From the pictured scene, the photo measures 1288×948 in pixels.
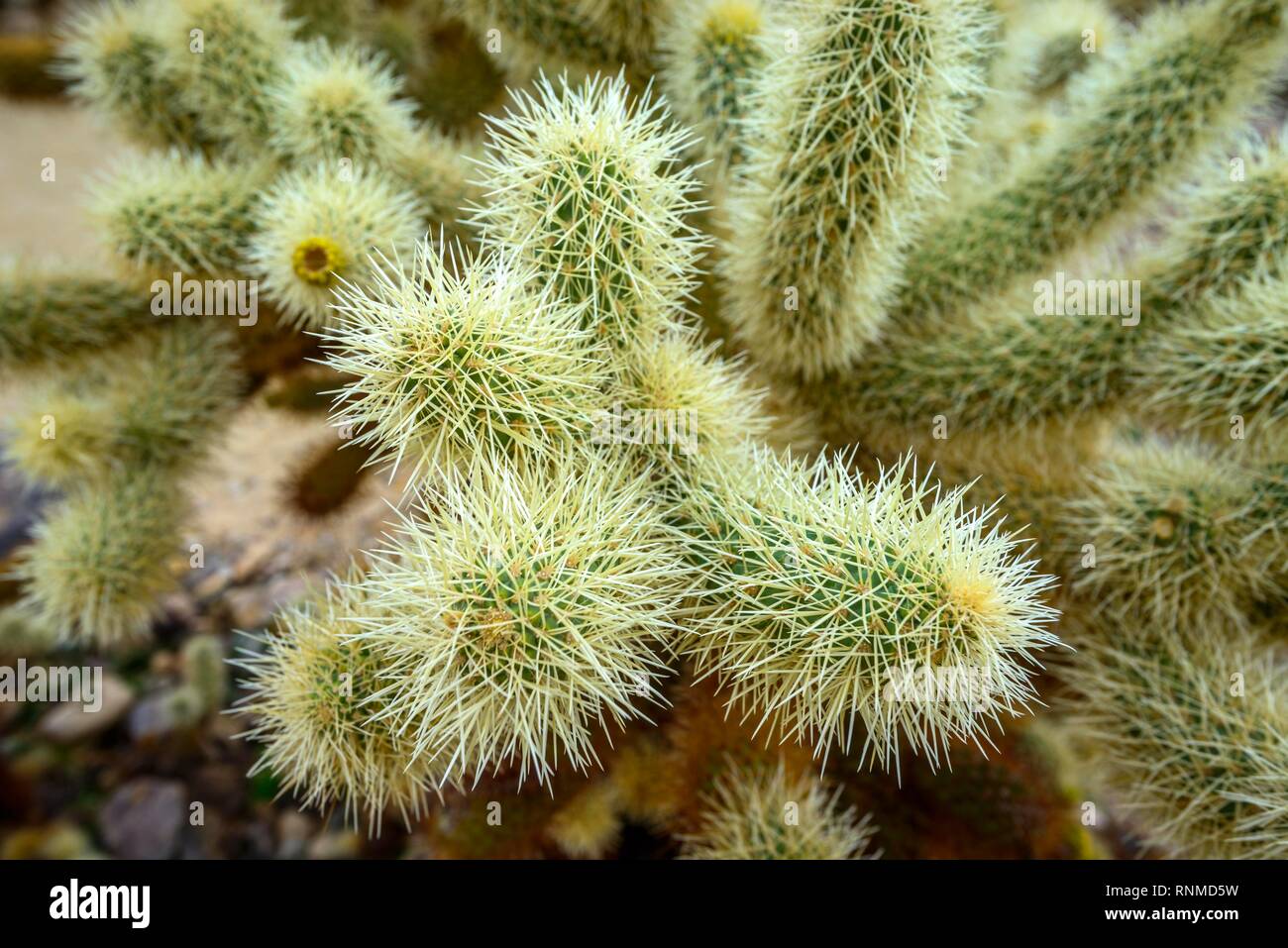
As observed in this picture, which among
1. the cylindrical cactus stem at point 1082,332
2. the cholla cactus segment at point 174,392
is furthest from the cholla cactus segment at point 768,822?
the cholla cactus segment at point 174,392

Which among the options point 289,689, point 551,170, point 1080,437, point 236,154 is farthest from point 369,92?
point 1080,437

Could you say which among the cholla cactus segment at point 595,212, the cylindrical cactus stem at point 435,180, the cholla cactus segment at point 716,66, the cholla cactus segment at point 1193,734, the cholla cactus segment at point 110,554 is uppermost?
the cholla cactus segment at point 716,66

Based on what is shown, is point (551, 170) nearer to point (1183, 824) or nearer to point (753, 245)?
point (753, 245)

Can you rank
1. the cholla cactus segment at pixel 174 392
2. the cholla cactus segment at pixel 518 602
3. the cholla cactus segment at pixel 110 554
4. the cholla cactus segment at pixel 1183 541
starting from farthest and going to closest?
A: the cholla cactus segment at pixel 174 392 → the cholla cactus segment at pixel 110 554 → the cholla cactus segment at pixel 1183 541 → the cholla cactus segment at pixel 518 602

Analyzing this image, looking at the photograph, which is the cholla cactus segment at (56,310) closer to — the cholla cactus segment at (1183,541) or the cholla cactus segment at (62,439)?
the cholla cactus segment at (62,439)

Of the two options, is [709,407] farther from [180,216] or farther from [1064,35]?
[1064,35]

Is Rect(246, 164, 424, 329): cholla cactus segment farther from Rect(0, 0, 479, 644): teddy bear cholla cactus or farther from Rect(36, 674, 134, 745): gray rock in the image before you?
Rect(36, 674, 134, 745): gray rock
